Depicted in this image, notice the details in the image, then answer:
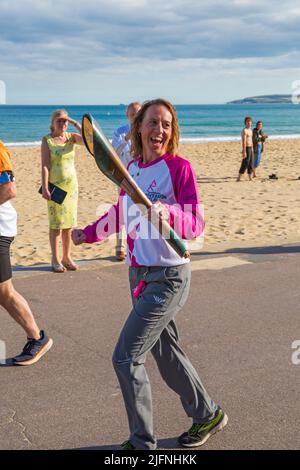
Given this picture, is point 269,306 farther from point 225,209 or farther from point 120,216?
point 225,209

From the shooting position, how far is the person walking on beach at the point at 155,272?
339cm

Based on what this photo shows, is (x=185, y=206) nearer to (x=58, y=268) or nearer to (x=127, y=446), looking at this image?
(x=127, y=446)

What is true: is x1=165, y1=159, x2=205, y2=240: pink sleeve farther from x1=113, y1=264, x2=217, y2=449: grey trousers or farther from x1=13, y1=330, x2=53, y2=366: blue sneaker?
x1=13, y1=330, x2=53, y2=366: blue sneaker

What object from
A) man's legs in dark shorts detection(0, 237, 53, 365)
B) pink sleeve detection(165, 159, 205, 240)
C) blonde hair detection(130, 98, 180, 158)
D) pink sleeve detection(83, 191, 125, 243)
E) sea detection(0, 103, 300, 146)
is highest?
blonde hair detection(130, 98, 180, 158)

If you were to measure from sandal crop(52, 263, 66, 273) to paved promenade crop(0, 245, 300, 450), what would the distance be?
0.10 m

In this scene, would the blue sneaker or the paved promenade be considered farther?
the blue sneaker

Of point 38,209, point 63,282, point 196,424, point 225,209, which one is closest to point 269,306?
point 63,282

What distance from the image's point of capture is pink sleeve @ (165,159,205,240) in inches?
130

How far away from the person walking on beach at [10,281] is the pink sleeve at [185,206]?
162 cm

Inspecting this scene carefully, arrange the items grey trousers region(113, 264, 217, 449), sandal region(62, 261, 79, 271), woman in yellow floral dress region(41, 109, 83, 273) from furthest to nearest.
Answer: sandal region(62, 261, 79, 271)
woman in yellow floral dress region(41, 109, 83, 273)
grey trousers region(113, 264, 217, 449)

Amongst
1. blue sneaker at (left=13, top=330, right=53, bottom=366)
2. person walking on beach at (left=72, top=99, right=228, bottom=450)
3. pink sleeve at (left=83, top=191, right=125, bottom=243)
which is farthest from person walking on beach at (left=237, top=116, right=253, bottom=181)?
person walking on beach at (left=72, top=99, right=228, bottom=450)

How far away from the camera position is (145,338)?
3.41 m

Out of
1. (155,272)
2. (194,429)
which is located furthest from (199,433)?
(155,272)

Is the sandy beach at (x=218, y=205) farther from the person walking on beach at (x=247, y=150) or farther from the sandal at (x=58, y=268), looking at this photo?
the sandal at (x=58, y=268)
